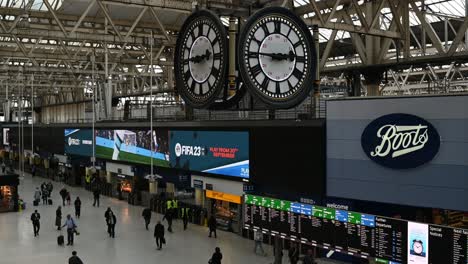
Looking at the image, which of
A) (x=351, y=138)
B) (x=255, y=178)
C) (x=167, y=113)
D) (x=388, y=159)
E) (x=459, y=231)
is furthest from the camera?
(x=167, y=113)

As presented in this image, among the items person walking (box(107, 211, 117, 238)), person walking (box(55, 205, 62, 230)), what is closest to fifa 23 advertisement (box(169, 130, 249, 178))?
person walking (box(107, 211, 117, 238))

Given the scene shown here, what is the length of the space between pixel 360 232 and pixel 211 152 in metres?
9.56

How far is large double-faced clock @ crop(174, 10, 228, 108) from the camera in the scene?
5176mm

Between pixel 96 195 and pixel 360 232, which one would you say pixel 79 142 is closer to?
pixel 96 195

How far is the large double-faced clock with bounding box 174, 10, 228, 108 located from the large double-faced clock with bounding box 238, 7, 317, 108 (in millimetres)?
242

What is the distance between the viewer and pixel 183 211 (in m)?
21.7

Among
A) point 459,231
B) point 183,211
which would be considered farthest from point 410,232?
point 183,211

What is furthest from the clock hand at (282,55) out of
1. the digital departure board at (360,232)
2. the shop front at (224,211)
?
the shop front at (224,211)

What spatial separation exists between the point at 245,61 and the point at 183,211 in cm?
1727

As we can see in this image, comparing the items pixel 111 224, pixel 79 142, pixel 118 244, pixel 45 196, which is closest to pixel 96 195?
pixel 45 196

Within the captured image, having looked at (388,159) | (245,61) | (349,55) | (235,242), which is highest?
(349,55)

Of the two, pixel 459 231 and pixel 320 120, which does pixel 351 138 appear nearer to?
pixel 320 120

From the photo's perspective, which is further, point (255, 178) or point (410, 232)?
point (255, 178)

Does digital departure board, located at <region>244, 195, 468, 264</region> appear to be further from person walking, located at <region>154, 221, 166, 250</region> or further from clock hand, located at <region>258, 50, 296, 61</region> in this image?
clock hand, located at <region>258, 50, 296, 61</region>
